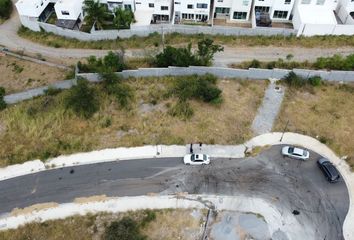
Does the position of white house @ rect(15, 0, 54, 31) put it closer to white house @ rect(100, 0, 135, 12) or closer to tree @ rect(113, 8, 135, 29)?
white house @ rect(100, 0, 135, 12)

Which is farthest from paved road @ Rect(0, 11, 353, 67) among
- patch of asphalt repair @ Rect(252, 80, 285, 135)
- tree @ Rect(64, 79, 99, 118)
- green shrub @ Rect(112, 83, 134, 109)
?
tree @ Rect(64, 79, 99, 118)

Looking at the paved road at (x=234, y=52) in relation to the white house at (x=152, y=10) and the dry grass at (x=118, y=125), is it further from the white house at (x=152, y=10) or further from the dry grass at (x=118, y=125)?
the white house at (x=152, y=10)

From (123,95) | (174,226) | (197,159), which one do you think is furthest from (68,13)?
(174,226)

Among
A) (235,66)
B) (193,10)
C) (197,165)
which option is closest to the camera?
(197,165)

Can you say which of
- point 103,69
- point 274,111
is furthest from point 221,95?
point 103,69

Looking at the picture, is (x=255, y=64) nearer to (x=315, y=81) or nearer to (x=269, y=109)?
(x=269, y=109)

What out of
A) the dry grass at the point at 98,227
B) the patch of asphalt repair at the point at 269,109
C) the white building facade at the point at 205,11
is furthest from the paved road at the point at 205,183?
the white building facade at the point at 205,11

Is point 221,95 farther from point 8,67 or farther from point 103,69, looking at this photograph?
point 8,67
